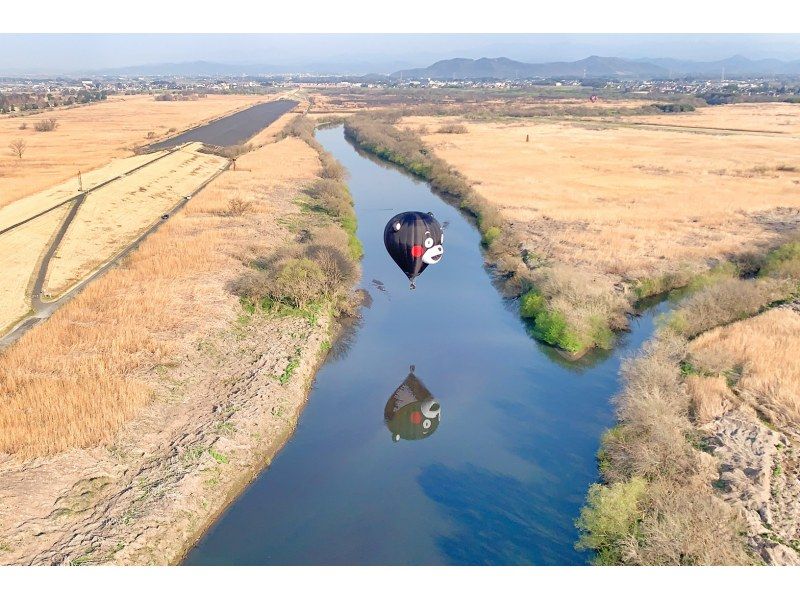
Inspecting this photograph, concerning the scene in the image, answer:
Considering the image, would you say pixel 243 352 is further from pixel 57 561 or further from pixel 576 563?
pixel 576 563

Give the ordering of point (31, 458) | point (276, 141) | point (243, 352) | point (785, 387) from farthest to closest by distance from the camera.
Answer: point (276, 141) < point (243, 352) < point (785, 387) < point (31, 458)

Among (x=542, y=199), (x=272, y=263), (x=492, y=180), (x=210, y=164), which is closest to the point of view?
(x=272, y=263)

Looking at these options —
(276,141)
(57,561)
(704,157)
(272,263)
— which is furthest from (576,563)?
(276,141)

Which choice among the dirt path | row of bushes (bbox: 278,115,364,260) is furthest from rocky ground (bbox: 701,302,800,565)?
the dirt path

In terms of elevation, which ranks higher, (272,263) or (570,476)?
(272,263)

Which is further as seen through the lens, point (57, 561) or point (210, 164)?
point (210, 164)

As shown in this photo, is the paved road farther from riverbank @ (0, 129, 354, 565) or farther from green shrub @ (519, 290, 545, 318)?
green shrub @ (519, 290, 545, 318)
